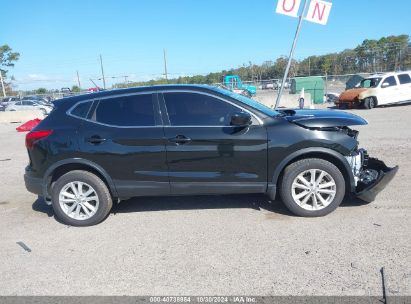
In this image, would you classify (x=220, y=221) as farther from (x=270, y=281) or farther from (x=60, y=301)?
(x=60, y=301)

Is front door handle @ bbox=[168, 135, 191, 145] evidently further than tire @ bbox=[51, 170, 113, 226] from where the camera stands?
No

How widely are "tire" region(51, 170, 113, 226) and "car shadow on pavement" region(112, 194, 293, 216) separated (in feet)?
1.64

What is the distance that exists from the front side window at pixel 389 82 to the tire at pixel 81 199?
55.2 feet

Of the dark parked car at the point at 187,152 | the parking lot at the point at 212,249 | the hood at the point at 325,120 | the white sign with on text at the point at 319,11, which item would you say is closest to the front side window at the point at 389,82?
the white sign with on text at the point at 319,11

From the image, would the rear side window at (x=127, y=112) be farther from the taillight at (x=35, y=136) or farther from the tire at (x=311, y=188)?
the tire at (x=311, y=188)

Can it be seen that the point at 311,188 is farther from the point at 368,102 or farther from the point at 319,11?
the point at 368,102

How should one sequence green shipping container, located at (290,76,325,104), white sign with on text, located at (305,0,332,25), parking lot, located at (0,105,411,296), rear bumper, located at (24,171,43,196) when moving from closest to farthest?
parking lot, located at (0,105,411,296) < rear bumper, located at (24,171,43,196) < white sign with on text, located at (305,0,332,25) < green shipping container, located at (290,76,325,104)

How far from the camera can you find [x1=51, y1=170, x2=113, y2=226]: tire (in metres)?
4.61

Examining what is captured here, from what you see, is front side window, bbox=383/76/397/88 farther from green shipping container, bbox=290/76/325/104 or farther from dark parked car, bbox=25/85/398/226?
dark parked car, bbox=25/85/398/226

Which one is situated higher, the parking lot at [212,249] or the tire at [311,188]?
the tire at [311,188]

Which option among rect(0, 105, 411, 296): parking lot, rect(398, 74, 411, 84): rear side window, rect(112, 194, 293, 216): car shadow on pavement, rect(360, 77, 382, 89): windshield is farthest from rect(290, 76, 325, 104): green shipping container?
rect(112, 194, 293, 216): car shadow on pavement

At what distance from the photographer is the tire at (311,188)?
4.33 m

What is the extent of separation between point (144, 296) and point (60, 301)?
2.37 ft

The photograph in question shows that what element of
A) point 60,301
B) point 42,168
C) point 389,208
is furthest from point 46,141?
point 389,208
